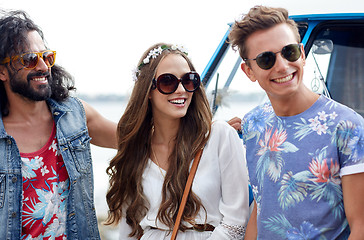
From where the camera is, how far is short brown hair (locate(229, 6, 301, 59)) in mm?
2289

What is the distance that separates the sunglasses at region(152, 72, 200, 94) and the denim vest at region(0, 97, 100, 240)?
0.81 metres

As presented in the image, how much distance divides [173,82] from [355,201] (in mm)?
1352

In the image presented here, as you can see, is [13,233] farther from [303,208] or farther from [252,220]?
[303,208]

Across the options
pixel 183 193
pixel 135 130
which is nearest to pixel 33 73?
pixel 135 130

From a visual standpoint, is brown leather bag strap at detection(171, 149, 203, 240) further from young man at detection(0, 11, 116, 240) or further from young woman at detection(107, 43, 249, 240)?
young man at detection(0, 11, 116, 240)

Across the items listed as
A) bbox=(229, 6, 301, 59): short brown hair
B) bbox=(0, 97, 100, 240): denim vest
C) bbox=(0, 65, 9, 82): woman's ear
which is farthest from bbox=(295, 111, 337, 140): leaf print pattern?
bbox=(0, 65, 9, 82): woman's ear

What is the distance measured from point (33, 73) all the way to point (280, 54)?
1.74m

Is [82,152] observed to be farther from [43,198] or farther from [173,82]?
[173,82]

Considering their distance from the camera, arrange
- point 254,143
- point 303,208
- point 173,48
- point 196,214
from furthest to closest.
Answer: point 173,48
point 196,214
point 254,143
point 303,208

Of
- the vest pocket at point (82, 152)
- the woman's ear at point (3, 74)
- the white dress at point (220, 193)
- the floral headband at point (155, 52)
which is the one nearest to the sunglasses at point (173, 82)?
the floral headband at point (155, 52)

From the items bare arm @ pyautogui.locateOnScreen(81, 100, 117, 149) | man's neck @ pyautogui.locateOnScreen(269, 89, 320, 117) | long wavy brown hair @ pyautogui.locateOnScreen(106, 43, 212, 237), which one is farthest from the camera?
bare arm @ pyautogui.locateOnScreen(81, 100, 117, 149)

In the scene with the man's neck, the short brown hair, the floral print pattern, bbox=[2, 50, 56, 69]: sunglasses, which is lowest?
the floral print pattern

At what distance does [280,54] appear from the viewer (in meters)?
2.22

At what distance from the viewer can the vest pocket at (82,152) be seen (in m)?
3.19
